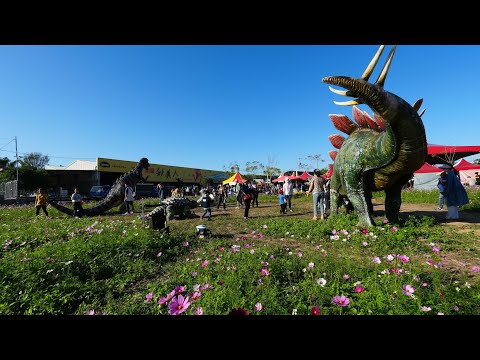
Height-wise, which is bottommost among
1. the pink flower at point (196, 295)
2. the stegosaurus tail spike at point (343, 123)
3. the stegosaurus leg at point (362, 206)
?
the pink flower at point (196, 295)

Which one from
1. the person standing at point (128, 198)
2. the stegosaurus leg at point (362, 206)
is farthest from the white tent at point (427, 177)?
the person standing at point (128, 198)

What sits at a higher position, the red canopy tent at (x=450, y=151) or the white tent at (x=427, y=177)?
the red canopy tent at (x=450, y=151)

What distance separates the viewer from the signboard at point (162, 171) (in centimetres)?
2922

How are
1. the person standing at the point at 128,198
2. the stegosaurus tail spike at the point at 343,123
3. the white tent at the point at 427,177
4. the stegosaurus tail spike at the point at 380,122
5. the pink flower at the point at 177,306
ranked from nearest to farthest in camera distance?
1. the pink flower at the point at 177,306
2. the stegosaurus tail spike at the point at 380,122
3. the stegosaurus tail spike at the point at 343,123
4. the person standing at the point at 128,198
5. the white tent at the point at 427,177

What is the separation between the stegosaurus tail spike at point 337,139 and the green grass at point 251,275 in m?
3.17

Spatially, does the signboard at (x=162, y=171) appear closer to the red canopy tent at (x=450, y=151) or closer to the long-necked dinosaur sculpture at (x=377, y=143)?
the long-necked dinosaur sculpture at (x=377, y=143)

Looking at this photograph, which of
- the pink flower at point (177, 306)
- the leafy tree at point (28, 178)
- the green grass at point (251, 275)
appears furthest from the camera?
the leafy tree at point (28, 178)

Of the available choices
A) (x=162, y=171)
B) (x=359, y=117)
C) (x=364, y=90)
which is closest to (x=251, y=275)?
(x=364, y=90)

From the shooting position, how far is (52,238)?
5.46m

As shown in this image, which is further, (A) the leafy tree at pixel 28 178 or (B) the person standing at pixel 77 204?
(A) the leafy tree at pixel 28 178

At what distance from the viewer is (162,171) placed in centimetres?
3656
